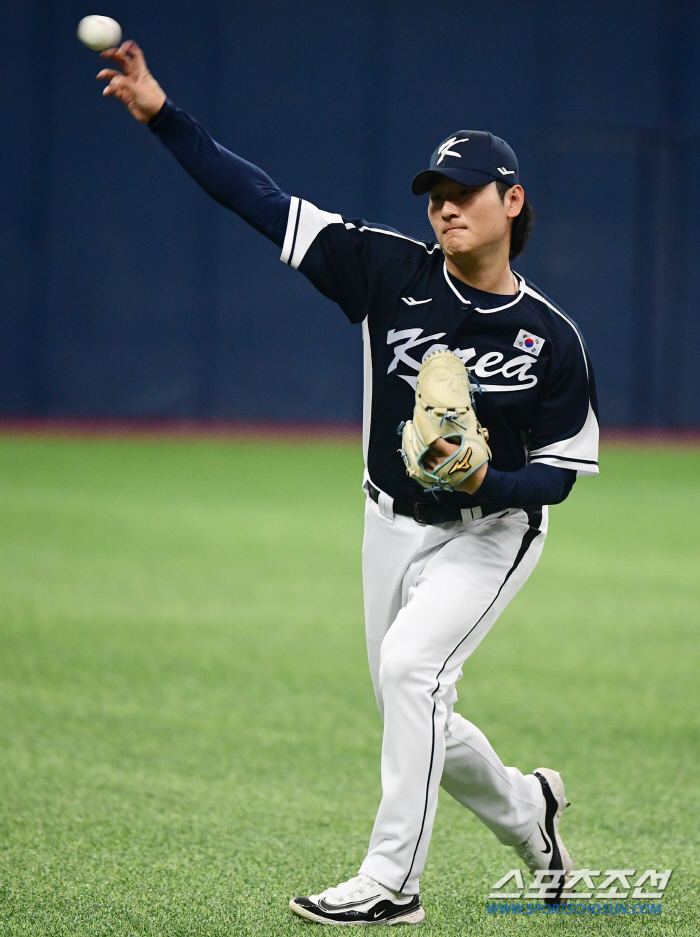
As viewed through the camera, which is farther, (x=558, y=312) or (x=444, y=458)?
(x=558, y=312)

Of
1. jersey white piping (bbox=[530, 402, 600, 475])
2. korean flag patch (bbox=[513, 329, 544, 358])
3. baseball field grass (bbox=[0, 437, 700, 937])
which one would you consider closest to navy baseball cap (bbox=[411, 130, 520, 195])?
korean flag patch (bbox=[513, 329, 544, 358])

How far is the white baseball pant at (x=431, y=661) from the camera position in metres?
3.21

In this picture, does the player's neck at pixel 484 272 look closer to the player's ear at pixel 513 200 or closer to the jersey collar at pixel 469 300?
the jersey collar at pixel 469 300

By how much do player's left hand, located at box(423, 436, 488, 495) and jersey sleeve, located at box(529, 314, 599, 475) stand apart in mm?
285

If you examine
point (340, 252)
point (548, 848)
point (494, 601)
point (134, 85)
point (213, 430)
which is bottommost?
point (213, 430)

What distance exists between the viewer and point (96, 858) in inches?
149

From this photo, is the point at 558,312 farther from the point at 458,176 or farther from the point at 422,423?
the point at 422,423

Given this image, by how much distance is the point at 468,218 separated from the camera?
3.37 metres

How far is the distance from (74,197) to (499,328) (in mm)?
17101

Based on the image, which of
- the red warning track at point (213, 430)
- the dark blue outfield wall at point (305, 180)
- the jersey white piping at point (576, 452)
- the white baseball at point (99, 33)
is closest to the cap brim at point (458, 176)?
the jersey white piping at point (576, 452)

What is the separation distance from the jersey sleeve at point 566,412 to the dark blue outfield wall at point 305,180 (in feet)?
54.6

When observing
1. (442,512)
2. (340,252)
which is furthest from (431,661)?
(340,252)

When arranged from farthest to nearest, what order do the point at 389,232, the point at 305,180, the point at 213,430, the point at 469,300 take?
the point at 305,180 → the point at 213,430 → the point at 389,232 → the point at 469,300

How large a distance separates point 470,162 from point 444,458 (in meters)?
0.83
